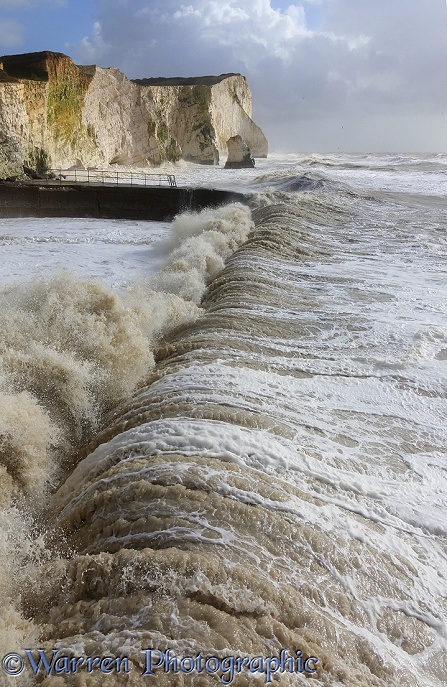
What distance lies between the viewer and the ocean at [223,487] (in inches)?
63.5

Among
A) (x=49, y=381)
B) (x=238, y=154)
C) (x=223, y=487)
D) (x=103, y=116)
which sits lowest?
(x=49, y=381)

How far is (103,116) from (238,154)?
7252mm

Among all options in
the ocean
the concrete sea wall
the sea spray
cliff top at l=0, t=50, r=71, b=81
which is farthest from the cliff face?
the ocean

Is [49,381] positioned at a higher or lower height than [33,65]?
lower

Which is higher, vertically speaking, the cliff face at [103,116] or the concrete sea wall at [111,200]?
the cliff face at [103,116]

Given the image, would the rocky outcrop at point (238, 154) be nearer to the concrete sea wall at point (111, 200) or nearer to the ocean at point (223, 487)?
the concrete sea wall at point (111, 200)

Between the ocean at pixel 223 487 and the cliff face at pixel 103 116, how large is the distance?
45.1 ft

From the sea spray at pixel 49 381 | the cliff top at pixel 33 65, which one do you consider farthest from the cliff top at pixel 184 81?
the sea spray at pixel 49 381

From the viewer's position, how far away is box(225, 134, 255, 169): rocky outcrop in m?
27.7

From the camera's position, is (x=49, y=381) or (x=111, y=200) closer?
(x=49, y=381)

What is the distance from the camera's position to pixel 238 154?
27828 mm

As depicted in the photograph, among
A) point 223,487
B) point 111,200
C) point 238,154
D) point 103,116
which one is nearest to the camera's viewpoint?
point 223,487

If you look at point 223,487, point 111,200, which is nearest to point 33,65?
point 111,200

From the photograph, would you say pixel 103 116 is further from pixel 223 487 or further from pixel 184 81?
pixel 223 487
